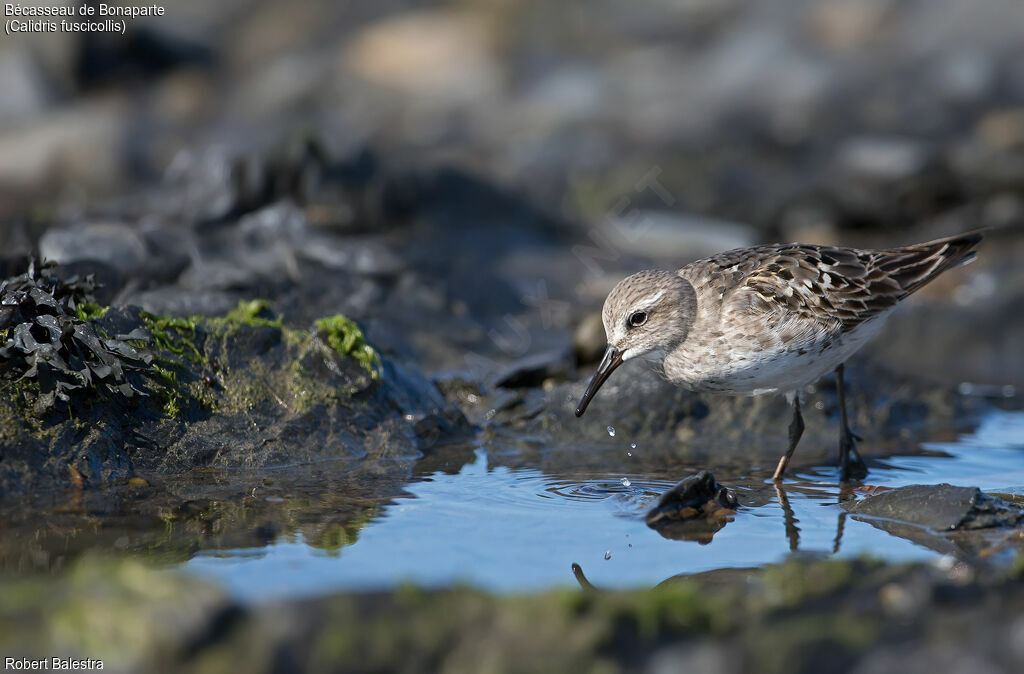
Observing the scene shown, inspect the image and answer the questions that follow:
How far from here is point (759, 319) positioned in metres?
7.29

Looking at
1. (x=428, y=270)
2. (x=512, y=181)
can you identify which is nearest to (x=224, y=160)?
(x=428, y=270)

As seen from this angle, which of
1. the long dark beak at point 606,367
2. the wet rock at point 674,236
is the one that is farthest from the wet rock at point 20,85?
the long dark beak at point 606,367

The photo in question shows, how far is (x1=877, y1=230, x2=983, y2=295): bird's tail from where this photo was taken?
8078 millimetres

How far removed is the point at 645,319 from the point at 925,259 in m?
2.35

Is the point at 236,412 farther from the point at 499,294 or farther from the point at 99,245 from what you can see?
Answer: the point at 499,294

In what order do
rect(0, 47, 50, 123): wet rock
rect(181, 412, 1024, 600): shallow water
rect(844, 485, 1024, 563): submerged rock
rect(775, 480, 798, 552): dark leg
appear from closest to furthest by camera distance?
rect(181, 412, 1024, 600): shallow water < rect(844, 485, 1024, 563): submerged rock < rect(775, 480, 798, 552): dark leg < rect(0, 47, 50, 123): wet rock

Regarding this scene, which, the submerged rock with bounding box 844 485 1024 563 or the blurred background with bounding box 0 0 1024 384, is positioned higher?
the blurred background with bounding box 0 0 1024 384

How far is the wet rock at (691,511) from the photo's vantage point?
242 inches

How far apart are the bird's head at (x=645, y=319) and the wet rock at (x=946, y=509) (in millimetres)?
1785

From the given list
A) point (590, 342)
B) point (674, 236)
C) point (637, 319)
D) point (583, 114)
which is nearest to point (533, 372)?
point (590, 342)

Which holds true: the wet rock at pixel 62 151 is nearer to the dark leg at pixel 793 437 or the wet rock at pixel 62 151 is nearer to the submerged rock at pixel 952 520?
the dark leg at pixel 793 437

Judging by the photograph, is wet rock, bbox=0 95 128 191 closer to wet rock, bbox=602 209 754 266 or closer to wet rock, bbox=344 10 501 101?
wet rock, bbox=344 10 501 101

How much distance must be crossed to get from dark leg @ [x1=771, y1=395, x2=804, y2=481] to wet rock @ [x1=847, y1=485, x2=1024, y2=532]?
0.94m

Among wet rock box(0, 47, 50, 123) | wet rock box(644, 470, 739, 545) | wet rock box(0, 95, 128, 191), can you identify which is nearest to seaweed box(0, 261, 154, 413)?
wet rock box(644, 470, 739, 545)
